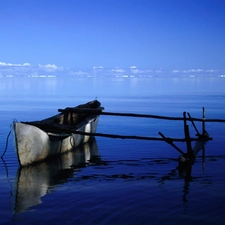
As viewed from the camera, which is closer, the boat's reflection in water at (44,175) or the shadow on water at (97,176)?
the boat's reflection in water at (44,175)

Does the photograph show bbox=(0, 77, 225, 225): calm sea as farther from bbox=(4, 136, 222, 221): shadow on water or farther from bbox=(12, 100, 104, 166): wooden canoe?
bbox=(12, 100, 104, 166): wooden canoe

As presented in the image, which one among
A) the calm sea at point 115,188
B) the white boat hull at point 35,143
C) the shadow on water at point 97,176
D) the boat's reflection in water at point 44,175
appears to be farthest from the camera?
the white boat hull at point 35,143

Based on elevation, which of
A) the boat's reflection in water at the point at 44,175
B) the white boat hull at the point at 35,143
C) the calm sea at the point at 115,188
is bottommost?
the boat's reflection in water at the point at 44,175

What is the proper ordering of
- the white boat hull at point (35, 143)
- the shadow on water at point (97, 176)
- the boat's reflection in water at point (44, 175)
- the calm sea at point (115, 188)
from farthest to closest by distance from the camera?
the white boat hull at point (35, 143)
the shadow on water at point (97, 176)
the boat's reflection in water at point (44, 175)
the calm sea at point (115, 188)

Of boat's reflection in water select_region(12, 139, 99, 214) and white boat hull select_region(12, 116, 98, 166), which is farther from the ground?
white boat hull select_region(12, 116, 98, 166)

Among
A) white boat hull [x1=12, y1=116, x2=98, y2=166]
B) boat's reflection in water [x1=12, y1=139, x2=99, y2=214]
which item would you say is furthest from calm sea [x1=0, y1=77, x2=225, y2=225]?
white boat hull [x1=12, y1=116, x2=98, y2=166]

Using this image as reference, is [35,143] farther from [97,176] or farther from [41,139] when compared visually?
[97,176]

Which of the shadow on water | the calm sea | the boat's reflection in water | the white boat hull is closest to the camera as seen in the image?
the calm sea

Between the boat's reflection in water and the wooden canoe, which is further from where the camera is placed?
the wooden canoe

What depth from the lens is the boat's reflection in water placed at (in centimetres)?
924

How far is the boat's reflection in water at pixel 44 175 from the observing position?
9242 mm

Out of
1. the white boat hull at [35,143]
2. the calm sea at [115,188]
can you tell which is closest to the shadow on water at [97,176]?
the calm sea at [115,188]

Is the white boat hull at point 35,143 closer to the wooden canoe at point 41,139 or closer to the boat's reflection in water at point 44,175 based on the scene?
the wooden canoe at point 41,139

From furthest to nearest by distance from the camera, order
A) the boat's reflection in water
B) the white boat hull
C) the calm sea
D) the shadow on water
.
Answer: the white boat hull
the shadow on water
the boat's reflection in water
the calm sea
